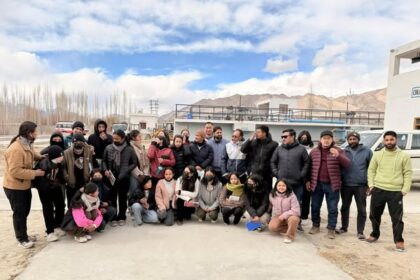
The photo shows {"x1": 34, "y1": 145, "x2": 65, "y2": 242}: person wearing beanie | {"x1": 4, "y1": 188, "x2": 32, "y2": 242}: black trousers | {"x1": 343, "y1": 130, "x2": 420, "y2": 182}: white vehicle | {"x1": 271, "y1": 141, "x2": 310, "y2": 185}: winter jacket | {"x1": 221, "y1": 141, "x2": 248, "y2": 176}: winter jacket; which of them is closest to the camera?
{"x1": 4, "y1": 188, "x2": 32, "y2": 242}: black trousers

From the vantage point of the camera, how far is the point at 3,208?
20.6ft

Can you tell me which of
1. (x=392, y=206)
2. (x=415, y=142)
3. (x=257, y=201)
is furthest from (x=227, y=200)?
(x=415, y=142)

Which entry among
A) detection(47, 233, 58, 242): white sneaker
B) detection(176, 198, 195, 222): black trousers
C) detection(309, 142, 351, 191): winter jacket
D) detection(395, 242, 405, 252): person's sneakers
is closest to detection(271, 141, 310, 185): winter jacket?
detection(309, 142, 351, 191): winter jacket

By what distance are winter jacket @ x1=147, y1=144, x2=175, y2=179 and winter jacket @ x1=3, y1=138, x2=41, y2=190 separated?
2.08 m

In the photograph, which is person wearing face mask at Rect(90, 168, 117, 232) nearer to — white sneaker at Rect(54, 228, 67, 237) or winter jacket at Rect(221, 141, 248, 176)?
white sneaker at Rect(54, 228, 67, 237)

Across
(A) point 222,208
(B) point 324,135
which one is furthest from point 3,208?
(B) point 324,135

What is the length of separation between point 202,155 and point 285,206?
1819mm

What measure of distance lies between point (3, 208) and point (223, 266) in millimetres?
4967

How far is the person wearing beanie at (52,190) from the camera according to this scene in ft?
14.3

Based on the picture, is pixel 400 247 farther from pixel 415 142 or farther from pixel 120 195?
pixel 415 142

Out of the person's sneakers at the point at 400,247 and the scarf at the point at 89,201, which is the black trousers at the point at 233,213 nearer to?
the scarf at the point at 89,201

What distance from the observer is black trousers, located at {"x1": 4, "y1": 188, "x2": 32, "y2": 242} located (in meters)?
4.15

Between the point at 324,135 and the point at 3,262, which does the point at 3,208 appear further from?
the point at 324,135

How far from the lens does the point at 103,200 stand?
525 cm
